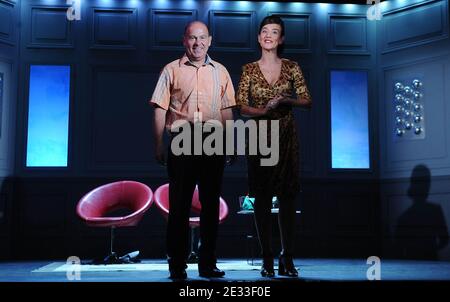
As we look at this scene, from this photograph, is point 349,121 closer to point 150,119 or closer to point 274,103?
point 150,119

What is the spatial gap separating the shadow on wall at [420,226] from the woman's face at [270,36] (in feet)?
11.5

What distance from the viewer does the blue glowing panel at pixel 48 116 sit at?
6.46m

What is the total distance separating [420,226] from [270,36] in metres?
3.73

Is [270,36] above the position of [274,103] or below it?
above

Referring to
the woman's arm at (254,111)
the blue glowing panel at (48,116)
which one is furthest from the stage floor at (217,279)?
the blue glowing panel at (48,116)

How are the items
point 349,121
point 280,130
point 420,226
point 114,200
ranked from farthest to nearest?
point 349,121 < point 420,226 < point 114,200 < point 280,130

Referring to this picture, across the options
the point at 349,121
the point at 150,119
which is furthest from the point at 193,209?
the point at 349,121

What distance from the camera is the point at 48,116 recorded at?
6.52 metres

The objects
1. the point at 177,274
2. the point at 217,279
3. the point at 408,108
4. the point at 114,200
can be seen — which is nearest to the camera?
the point at 217,279

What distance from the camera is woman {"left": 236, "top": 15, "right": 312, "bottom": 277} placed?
10.8 feet

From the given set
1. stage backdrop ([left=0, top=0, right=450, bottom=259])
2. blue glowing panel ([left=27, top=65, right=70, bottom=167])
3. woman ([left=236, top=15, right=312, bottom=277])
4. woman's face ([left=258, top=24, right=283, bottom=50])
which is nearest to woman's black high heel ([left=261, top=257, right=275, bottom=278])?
woman ([left=236, top=15, right=312, bottom=277])

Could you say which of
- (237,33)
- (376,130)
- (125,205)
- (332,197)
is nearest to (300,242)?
(332,197)

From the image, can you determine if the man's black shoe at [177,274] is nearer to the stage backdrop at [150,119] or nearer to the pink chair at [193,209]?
the pink chair at [193,209]
